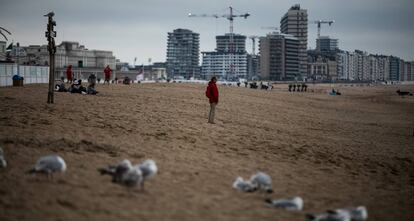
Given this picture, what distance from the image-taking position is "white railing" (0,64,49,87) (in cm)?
3450

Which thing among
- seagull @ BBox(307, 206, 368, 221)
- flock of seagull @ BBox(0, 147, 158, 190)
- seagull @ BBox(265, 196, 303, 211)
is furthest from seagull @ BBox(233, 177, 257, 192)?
flock of seagull @ BBox(0, 147, 158, 190)

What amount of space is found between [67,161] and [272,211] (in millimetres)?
4681

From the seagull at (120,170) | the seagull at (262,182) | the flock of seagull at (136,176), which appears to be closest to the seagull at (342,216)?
the flock of seagull at (136,176)

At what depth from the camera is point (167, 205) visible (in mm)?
6906

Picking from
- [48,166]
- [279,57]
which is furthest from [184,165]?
[279,57]

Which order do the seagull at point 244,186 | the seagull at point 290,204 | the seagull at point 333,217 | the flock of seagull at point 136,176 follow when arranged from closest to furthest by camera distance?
the seagull at point 333,217 < the flock of seagull at point 136,176 < the seagull at point 290,204 < the seagull at point 244,186

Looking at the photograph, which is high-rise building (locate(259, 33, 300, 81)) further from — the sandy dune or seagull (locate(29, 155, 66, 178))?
seagull (locate(29, 155, 66, 178))

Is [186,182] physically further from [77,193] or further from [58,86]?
[58,86]

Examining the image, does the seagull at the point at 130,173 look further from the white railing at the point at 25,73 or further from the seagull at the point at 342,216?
the white railing at the point at 25,73

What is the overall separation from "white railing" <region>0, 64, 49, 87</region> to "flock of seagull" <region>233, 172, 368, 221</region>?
32005mm

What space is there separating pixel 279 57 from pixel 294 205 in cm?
18884

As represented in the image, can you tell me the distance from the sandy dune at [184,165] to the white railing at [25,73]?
19460mm

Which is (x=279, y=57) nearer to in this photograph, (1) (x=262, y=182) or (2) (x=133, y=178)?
(1) (x=262, y=182)

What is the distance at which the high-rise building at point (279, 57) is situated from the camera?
191000mm
